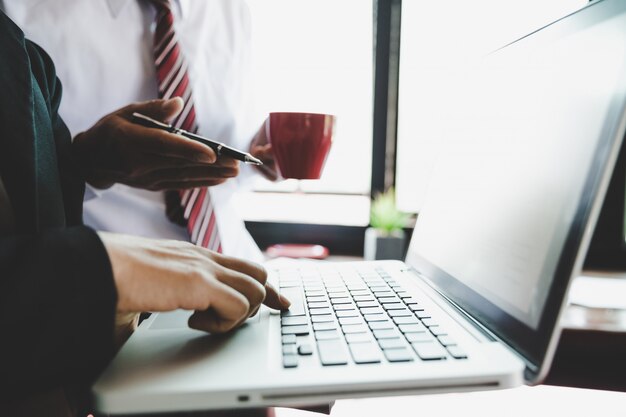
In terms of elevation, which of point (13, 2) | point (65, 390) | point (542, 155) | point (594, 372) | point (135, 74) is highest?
point (13, 2)

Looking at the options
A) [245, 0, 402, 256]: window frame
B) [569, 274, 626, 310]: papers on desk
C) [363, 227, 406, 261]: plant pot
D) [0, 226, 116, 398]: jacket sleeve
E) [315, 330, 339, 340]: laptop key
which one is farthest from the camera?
[245, 0, 402, 256]: window frame

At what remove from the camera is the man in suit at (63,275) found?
268 mm

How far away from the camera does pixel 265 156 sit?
0.77 m

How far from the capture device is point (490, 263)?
439 millimetres

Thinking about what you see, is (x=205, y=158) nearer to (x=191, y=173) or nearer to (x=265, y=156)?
(x=191, y=173)

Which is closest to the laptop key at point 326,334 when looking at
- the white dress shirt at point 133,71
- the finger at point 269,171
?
the finger at point 269,171

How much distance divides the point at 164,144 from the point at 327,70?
0.88 meters

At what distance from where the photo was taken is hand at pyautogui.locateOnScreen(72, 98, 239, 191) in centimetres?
54

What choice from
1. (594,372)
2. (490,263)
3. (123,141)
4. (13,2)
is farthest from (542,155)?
(13,2)

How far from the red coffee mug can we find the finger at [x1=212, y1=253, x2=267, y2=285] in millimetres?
232

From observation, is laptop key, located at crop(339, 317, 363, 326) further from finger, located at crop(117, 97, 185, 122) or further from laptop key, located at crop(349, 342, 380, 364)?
finger, located at crop(117, 97, 185, 122)

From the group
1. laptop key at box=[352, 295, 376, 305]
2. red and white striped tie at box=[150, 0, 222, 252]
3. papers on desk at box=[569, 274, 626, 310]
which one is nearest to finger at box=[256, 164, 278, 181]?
red and white striped tie at box=[150, 0, 222, 252]

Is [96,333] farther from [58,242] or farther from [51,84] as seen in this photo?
[51,84]

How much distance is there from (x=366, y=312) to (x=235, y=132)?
678 mm
